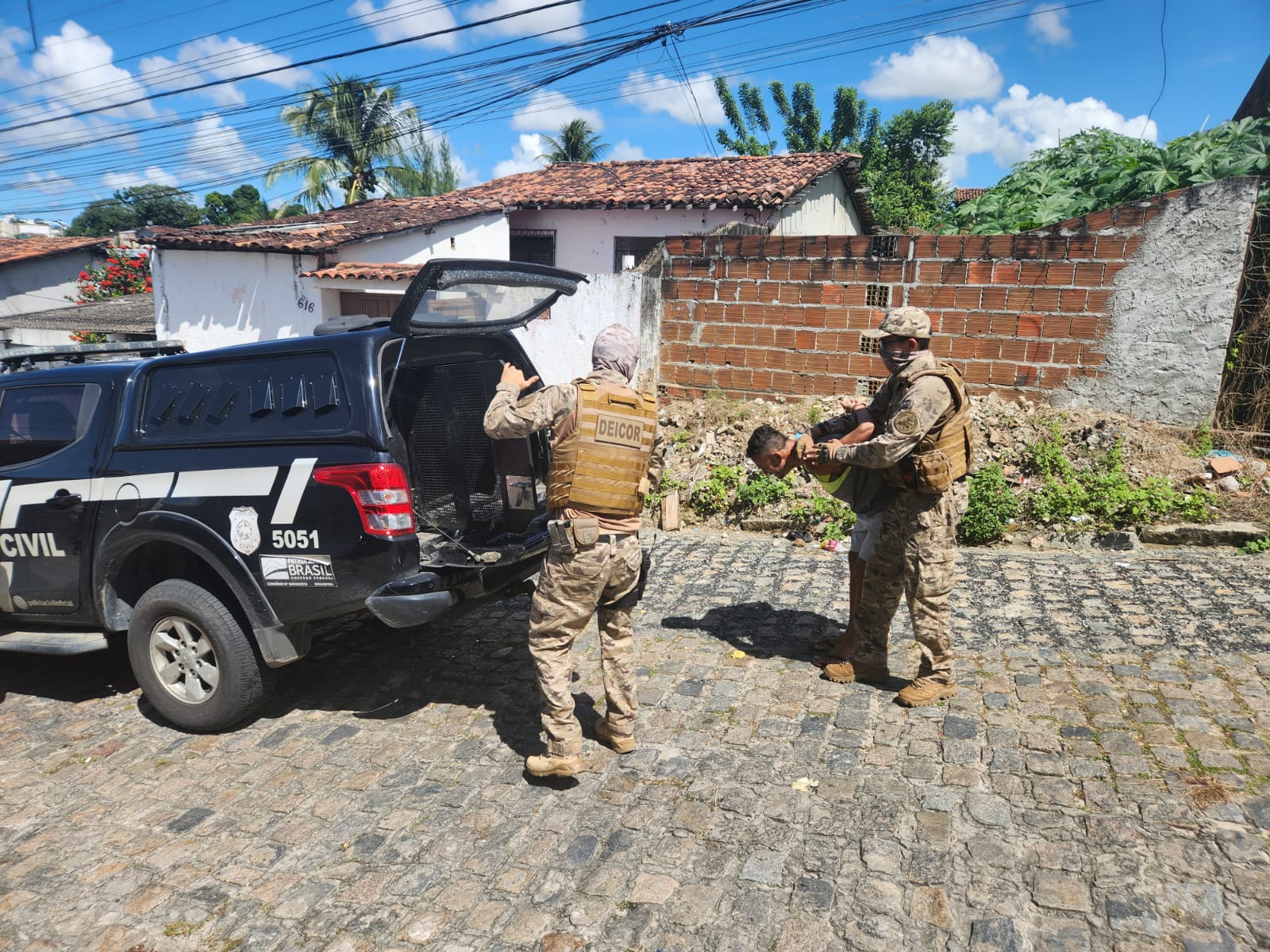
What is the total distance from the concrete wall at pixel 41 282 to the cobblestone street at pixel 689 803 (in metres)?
25.7

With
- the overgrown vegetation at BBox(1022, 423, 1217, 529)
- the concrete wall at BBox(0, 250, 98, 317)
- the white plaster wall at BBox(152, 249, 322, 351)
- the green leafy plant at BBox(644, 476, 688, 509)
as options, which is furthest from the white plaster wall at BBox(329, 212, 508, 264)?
the concrete wall at BBox(0, 250, 98, 317)

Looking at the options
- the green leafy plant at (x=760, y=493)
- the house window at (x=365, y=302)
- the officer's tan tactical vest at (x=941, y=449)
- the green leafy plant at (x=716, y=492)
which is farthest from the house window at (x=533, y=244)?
the officer's tan tactical vest at (x=941, y=449)

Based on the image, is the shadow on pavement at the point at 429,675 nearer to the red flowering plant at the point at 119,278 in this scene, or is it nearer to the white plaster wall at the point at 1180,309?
the white plaster wall at the point at 1180,309

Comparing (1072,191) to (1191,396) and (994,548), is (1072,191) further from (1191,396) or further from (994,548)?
(994,548)

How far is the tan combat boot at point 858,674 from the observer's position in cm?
423

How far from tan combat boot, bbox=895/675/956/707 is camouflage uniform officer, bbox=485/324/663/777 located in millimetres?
1356

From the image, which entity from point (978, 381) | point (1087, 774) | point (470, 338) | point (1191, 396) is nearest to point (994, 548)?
point (978, 381)

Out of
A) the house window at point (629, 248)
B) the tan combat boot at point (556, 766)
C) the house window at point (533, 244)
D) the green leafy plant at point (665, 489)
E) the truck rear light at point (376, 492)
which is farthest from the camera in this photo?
the house window at point (533, 244)

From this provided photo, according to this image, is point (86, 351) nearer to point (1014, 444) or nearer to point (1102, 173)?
point (1014, 444)

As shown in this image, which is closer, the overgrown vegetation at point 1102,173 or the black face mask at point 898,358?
the black face mask at point 898,358

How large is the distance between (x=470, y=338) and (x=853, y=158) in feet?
57.5

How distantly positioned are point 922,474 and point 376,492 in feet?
8.02

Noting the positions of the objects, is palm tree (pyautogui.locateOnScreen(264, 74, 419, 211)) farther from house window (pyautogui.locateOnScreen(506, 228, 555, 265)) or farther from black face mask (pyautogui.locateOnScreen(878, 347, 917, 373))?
black face mask (pyautogui.locateOnScreen(878, 347, 917, 373))

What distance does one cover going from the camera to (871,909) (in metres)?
2.62
